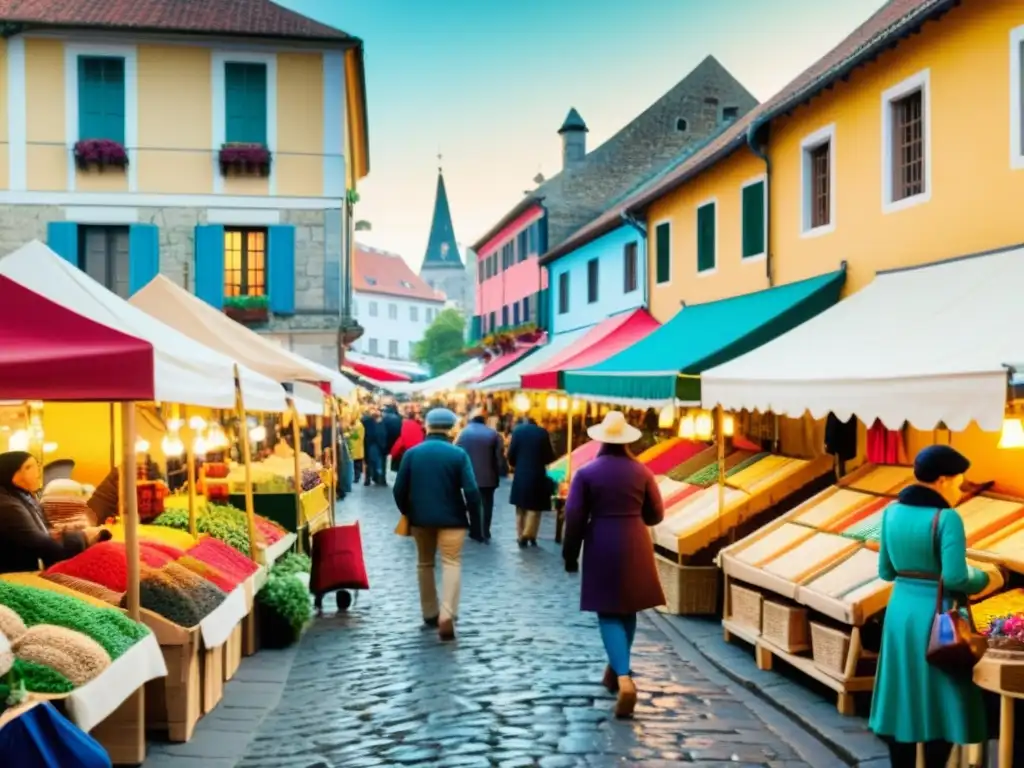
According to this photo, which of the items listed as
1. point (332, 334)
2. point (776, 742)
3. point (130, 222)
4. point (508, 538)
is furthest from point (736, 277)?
point (130, 222)

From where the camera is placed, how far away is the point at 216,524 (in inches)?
379

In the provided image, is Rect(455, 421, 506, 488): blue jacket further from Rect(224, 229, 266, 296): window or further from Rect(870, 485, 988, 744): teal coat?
Rect(870, 485, 988, 744): teal coat

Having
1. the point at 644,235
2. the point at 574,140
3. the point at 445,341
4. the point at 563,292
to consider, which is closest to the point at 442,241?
the point at 445,341

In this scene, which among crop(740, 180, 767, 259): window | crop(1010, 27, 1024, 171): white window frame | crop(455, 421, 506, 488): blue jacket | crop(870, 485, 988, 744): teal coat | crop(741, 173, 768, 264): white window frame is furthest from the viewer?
crop(455, 421, 506, 488): blue jacket

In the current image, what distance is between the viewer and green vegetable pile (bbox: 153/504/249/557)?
9320 mm

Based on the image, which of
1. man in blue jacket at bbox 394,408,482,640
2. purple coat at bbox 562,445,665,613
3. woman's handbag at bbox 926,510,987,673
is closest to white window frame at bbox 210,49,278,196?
man in blue jacket at bbox 394,408,482,640

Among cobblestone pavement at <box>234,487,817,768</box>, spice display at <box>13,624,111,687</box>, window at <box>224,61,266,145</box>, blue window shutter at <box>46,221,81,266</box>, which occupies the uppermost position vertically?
window at <box>224,61,266,145</box>

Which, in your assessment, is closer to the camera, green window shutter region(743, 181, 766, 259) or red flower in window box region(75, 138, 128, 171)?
green window shutter region(743, 181, 766, 259)

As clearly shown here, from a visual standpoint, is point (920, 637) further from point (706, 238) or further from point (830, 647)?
point (706, 238)

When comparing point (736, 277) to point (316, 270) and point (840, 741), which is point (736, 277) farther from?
point (316, 270)

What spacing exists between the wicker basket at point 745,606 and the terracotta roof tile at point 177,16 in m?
18.9

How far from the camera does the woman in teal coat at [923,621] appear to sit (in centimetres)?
547

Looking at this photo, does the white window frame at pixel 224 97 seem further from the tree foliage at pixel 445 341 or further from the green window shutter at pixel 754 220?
the tree foliage at pixel 445 341

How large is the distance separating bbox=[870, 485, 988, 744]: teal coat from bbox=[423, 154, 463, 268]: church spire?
4869 inches
